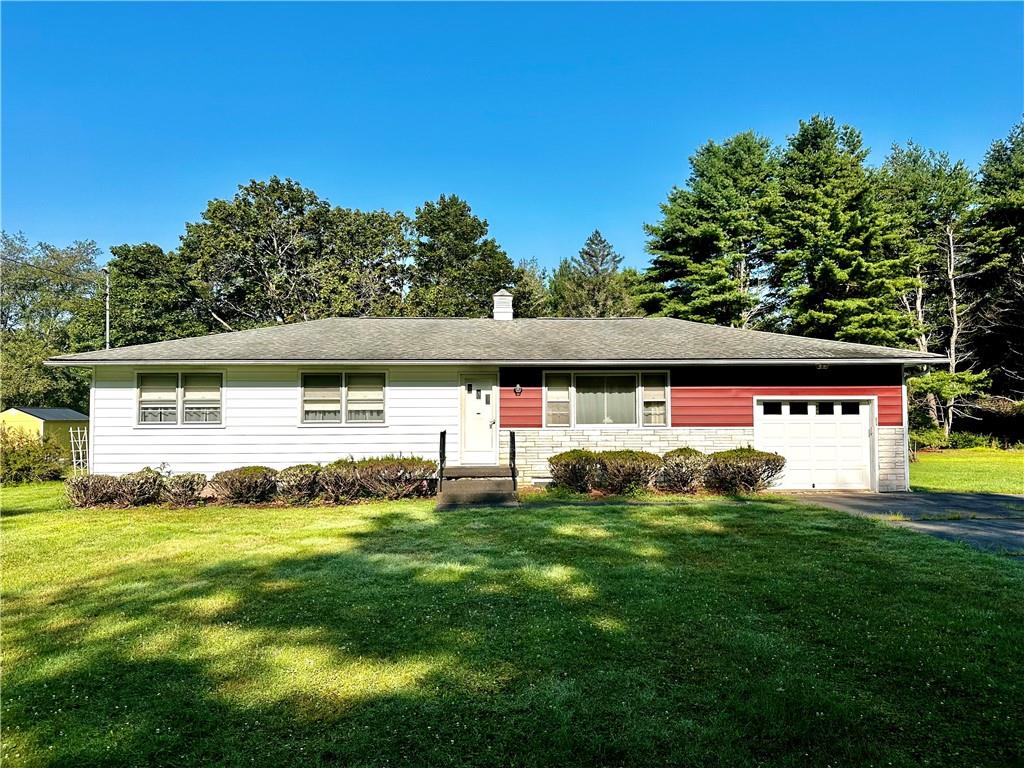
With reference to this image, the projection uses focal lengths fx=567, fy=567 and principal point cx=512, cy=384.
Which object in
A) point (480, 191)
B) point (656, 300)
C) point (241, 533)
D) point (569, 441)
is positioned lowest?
point (241, 533)

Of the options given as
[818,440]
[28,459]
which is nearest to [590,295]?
[818,440]

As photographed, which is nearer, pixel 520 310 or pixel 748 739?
pixel 748 739

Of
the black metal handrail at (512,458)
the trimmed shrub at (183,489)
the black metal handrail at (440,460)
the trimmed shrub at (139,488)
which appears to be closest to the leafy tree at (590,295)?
the black metal handrail at (512,458)

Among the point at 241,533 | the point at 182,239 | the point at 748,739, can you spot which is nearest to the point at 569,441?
the point at 241,533

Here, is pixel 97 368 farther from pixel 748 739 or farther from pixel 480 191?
pixel 480 191

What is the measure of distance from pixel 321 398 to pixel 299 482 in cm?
211

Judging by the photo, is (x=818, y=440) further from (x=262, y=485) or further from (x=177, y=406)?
(x=177, y=406)

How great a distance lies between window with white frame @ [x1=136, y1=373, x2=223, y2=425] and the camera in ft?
39.6

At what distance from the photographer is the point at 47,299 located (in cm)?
3969

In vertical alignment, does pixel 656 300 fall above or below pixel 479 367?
above

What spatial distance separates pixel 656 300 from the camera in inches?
1206

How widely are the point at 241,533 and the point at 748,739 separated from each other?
7479 mm

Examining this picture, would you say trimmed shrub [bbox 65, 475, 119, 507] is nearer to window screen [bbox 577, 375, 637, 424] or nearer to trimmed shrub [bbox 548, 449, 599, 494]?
trimmed shrub [bbox 548, 449, 599, 494]

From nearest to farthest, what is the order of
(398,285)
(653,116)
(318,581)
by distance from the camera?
(318,581) < (653,116) < (398,285)
